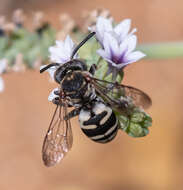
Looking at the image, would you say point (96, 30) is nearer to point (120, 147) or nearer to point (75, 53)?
point (75, 53)

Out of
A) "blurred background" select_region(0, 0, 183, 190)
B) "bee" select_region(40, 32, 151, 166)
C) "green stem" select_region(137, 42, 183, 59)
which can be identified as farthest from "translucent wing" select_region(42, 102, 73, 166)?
"blurred background" select_region(0, 0, 183, 190)

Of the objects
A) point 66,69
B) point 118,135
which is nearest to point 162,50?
point 66,69

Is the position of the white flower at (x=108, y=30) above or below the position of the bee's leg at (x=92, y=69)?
above

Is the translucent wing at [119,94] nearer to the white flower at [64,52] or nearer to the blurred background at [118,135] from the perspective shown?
the white flower at [64,52]

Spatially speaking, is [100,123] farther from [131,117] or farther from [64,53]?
[64,53]

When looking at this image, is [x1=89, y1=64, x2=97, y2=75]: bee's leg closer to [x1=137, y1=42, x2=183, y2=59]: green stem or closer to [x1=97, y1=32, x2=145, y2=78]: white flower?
[x1=97, y1=32, x2=145, y2=78]: white flower

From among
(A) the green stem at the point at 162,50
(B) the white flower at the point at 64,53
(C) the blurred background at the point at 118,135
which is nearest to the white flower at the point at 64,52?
(B) the white flower at the point at 64,53

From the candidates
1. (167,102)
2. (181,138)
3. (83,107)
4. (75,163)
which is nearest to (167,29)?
(167,102)
